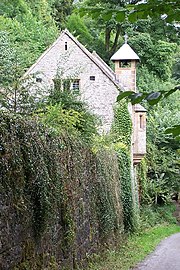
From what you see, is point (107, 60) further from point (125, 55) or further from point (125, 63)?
point (125, 55)

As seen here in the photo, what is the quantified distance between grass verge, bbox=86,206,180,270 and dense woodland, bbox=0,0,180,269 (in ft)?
2.93

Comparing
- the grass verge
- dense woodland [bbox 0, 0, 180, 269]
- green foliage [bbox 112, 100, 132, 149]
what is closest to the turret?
dense woodland [bbox 0, 0, 180, 269]

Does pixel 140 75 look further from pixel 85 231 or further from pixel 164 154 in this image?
pixel 85 231

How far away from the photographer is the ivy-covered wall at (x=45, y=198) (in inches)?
258

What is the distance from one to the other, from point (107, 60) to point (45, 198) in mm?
32228

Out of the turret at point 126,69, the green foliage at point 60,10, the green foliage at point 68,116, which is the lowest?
the green foliage at point 68,116

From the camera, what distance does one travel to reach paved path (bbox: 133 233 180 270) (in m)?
13.6

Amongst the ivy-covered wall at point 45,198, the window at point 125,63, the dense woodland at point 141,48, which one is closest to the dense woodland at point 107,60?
the dense woodland at point 141,48

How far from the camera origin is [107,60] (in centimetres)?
3903

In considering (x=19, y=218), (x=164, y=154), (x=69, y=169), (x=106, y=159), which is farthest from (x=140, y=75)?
(x=19, y=218)

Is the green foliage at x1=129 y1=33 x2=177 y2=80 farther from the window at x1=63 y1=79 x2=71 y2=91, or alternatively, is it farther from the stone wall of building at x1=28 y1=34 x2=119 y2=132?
the window at x1=63 y1=79 x2=71 y2=91

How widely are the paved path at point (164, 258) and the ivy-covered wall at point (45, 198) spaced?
69.4 inches

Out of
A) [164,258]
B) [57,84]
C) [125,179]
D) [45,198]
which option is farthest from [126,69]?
[45,198]

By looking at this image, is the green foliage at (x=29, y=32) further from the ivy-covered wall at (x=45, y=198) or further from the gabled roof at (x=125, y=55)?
the ivy-covered wall at (x=45, y=198)
